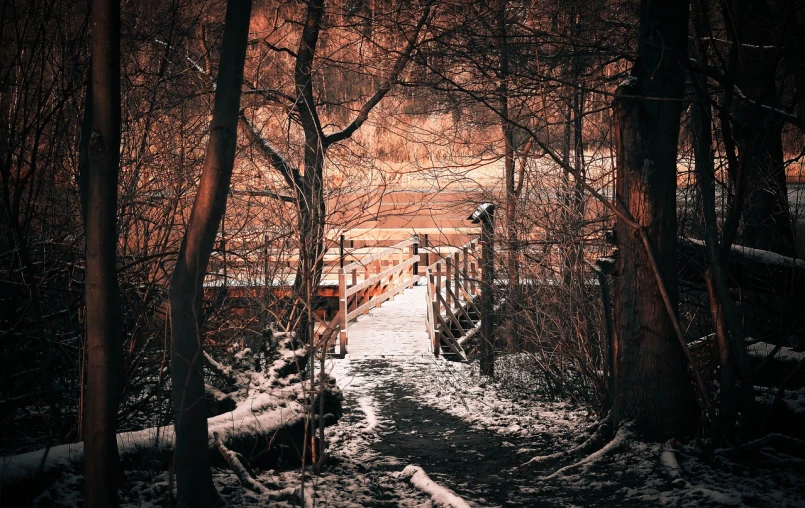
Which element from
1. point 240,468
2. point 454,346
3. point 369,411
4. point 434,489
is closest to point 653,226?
point 434,489

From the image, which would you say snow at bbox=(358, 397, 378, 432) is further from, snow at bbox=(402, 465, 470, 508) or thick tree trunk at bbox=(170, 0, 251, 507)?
thick tree trunk at bbox=(170, 0, 251, 507)

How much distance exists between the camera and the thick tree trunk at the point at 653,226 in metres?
6.07

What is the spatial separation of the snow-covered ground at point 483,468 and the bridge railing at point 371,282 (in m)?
3.63

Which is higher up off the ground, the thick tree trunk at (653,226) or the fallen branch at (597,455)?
the thick tree trunk at (653,226)

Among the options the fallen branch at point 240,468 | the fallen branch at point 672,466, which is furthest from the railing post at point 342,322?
the fallen branch at point 672,466

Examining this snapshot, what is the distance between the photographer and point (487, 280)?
33.9ft

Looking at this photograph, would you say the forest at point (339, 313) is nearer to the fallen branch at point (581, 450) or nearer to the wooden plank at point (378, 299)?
the fallen branch at point (581, 450)

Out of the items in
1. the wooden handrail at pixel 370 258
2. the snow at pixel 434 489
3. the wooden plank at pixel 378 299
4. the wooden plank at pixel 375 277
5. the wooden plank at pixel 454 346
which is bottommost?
the snow at pixel 434 489

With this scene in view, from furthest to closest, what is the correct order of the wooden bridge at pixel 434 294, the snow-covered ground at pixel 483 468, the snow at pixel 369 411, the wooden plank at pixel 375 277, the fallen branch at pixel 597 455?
the wooden plank at pixel 375 277 < the wooden bridge at pixel 434 294 < the snow at pixel 369 411 < the fallen branch at pixel 597 455 < the snow-covered ground at pixel 483 468

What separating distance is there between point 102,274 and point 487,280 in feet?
22.7

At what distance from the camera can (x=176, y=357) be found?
4.78 m

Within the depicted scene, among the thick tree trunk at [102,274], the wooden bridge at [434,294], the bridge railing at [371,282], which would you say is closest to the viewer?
the thick tree trunk at [102,274]

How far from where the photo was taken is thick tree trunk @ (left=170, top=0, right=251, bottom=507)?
462 cm

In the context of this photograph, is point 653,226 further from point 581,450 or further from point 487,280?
point 487,280
